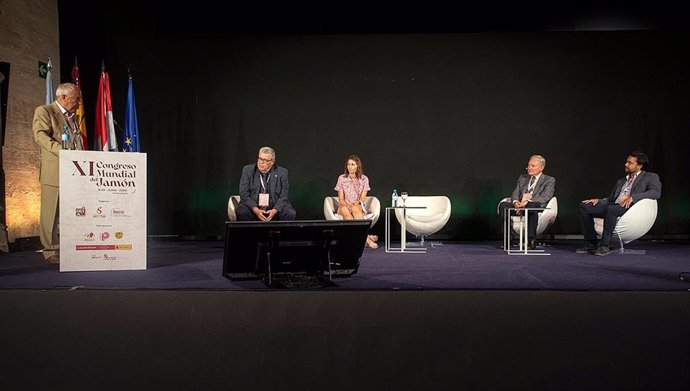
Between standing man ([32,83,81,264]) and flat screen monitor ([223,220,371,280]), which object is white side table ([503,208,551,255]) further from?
standing man ([32,83,81,264])

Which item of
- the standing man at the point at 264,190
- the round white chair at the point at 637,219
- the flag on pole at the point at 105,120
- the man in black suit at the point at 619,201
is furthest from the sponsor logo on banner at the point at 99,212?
the round white chair at the point at 637,219

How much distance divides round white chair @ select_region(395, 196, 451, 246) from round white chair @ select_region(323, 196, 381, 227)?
26 centimetres

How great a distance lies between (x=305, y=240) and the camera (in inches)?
149

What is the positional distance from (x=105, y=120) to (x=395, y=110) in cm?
357

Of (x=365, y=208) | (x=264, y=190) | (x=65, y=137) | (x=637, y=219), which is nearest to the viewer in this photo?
(x=65, y=137)

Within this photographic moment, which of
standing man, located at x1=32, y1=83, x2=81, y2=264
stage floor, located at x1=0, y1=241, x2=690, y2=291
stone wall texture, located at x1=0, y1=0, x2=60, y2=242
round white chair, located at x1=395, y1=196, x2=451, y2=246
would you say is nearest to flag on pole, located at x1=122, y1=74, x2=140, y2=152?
stone wall texture, located at x1=0, y1=0, x2=60, y2=242

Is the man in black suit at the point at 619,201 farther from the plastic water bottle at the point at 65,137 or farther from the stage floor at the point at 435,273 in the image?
the plastic water bottle at the point at 65,137

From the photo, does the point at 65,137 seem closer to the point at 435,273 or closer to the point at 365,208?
the point at 435,273

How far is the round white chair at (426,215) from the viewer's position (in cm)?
677

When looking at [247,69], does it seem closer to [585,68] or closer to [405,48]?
[405,48]

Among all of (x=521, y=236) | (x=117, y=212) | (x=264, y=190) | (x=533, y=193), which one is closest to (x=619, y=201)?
(x=533, y=193)

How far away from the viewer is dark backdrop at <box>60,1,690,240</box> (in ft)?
24.9

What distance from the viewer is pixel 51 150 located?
4.78 meters

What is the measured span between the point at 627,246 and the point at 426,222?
93.9 inches
